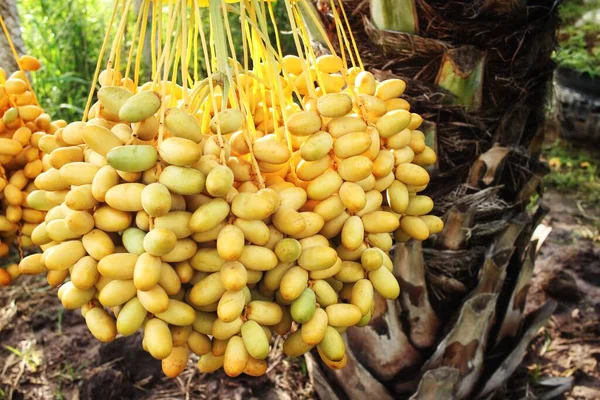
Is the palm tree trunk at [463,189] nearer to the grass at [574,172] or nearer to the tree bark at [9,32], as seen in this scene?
the tree bark at [9,32]

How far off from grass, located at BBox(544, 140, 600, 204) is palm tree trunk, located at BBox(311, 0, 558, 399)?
2183 mm

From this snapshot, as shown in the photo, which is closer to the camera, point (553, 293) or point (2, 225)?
point (2, 225)

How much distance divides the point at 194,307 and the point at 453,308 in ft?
4.11

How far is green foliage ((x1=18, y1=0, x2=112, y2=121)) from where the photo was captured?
3656 mm

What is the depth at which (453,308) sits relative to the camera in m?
1.92

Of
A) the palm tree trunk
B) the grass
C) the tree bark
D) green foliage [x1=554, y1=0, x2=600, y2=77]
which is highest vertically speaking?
the tree bark

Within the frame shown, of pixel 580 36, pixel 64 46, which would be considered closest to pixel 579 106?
pixel 580 36

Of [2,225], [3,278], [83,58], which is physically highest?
[2,225]

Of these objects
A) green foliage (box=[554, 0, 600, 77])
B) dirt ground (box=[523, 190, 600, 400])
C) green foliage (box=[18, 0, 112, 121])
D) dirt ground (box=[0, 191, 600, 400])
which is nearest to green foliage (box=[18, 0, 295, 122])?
green foliage (box=[18, 0, 112, 121])

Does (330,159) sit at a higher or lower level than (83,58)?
higher

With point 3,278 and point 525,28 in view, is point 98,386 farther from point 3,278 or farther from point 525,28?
point 525,28

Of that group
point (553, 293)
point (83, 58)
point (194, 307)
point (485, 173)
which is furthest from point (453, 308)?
point (83, 58)

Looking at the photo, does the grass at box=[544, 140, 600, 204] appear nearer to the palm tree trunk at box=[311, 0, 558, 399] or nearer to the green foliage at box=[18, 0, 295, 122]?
the palm tree trunk at box=[311, 0, 558, 399]

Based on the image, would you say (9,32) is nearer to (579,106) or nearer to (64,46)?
(64,46)
